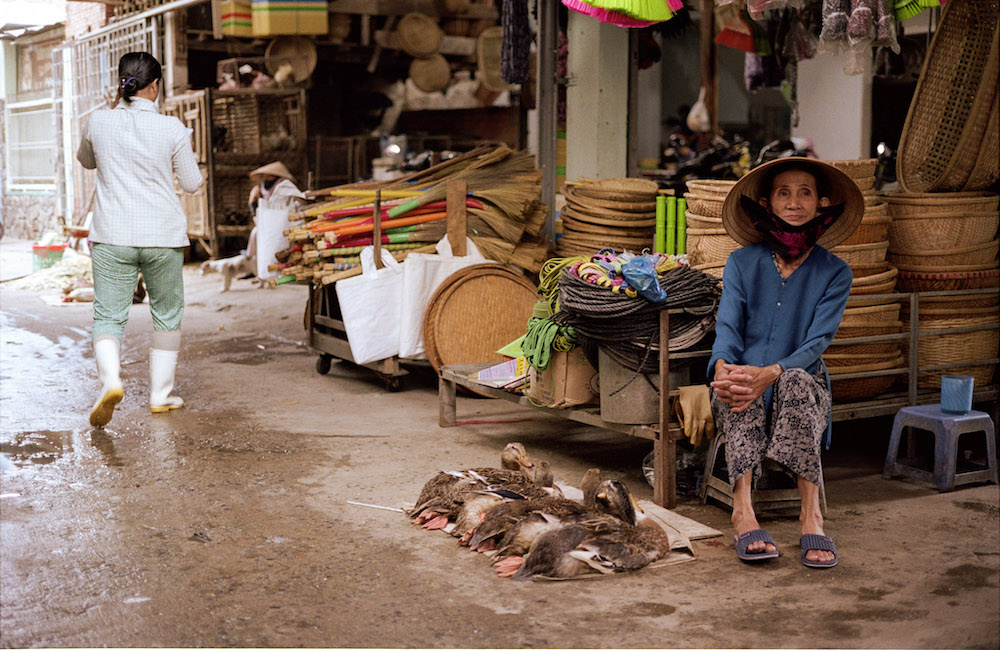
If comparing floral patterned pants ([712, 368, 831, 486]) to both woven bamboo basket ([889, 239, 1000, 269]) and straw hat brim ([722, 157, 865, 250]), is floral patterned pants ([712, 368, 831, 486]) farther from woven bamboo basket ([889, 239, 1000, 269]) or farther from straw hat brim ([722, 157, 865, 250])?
woven bamboo basket ([889, 239, 1000, 269])

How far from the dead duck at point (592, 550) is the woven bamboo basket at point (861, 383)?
1.64 metres

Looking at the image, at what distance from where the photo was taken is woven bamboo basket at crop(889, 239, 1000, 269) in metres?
5.72

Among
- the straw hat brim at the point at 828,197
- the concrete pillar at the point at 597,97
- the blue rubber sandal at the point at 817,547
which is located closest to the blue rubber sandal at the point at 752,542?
the blue rubber sandal at the point at 817,547

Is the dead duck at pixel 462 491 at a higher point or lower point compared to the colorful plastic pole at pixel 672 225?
lower

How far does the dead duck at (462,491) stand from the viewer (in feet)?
15.1

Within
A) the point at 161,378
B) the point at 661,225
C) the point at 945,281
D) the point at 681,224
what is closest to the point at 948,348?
the point at 945,281

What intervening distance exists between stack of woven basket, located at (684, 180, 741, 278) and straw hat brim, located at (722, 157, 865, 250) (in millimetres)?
784

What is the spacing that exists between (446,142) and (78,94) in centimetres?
686

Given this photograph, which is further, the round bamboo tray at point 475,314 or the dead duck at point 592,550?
the round bamboo tray at point 475,314

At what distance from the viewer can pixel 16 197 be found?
2236cm

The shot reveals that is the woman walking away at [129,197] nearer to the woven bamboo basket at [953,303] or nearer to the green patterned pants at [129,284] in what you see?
the green patterned pants at [129,284]

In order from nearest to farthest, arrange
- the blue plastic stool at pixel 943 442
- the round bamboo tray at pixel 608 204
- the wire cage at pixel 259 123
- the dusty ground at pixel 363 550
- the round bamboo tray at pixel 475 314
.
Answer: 1. the dusty ground at pixel 363 550
2. the blue plastic stool at pixel 943 442
3. the round bamboo tray at pixel 608 204
4. the round bamboo tray at pixel 475 314
5. the wire cage at pixel 259 123

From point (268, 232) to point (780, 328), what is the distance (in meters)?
8.73

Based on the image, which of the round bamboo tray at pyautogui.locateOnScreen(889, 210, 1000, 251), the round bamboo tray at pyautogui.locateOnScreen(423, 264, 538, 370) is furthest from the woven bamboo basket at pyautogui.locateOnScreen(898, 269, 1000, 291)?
the round bamboo tray at pyautogui.locateOnScreen(423, 264, 538, 370)
